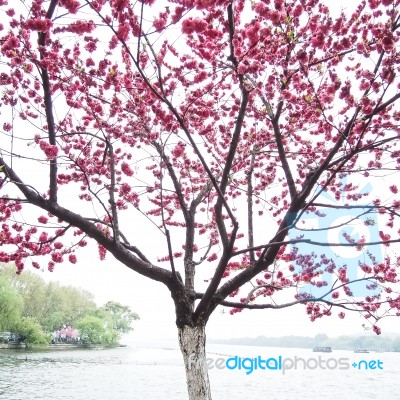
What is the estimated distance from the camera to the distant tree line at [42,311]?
4600 cm

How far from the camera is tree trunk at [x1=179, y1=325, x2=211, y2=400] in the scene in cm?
485

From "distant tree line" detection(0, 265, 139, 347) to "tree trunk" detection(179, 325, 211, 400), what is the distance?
153ft

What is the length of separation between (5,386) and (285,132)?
2660 cm

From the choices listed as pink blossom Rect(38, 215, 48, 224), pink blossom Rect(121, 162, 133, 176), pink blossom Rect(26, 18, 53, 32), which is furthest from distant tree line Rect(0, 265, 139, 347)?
pink blossom Rect(26, 18, 53, 32)

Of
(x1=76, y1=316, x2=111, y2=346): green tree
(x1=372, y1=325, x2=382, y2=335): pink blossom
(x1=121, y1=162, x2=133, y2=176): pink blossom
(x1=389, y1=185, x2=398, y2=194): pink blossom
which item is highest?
(x1=389, y1=185, x2=398, y2=194): pink blossom

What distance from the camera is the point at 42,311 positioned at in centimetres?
6538

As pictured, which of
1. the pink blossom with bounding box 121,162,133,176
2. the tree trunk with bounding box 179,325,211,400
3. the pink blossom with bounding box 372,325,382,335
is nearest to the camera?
the tree trunk with bounding box 179,325,211,400

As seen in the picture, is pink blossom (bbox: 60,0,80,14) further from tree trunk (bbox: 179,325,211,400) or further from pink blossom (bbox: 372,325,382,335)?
pink blossom (bbox: 372,325,382,335)

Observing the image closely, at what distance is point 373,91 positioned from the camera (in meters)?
4.35

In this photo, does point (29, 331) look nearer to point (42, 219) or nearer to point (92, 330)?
point (92, 330)

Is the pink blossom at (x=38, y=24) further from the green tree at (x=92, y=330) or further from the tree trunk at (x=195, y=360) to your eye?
the green tree at (x=92, y=330)

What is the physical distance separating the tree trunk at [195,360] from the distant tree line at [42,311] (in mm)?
46734

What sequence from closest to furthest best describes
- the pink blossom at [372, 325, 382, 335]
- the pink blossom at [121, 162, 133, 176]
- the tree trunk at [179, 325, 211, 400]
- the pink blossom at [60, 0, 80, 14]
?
the pink blossom at [60, 0, 80, 14] < the tree trunk at [179, 325, 211, 400] < the pink blossom at [121, 162, 133, 176] < the pink blossom at [372, 325, 382, 335]

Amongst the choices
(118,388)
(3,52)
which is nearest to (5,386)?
(118,388)
